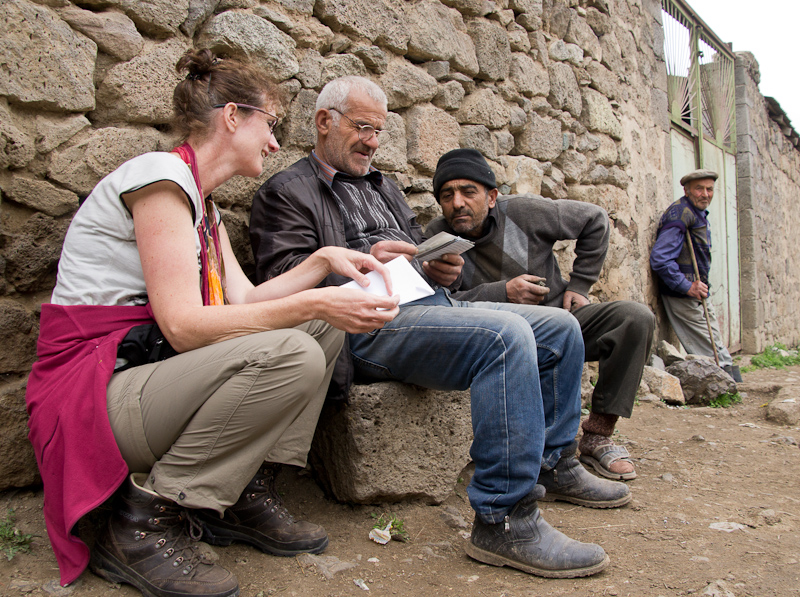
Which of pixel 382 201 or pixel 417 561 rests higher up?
pixel 382 201

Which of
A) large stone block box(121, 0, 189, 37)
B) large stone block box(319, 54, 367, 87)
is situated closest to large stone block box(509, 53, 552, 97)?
large stone block box(319, 54, 367, 87)

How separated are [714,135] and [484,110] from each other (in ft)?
17.8

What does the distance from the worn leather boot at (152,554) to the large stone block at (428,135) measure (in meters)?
2.07

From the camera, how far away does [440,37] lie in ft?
10.3

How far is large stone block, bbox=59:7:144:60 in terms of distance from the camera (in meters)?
1.82

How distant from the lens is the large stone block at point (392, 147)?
2.84 meters

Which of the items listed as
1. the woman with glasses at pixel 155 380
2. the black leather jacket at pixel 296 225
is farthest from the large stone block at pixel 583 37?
the woman with glasses at pixel 155 380

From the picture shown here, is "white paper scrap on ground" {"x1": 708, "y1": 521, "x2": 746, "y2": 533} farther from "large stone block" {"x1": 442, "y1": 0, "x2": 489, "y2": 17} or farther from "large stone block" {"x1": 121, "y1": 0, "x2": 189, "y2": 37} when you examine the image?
"large stone block" {"x1": 442, "y1": 0, "x2": 489, "y2": 17}

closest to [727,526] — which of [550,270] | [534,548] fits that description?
[534,548]

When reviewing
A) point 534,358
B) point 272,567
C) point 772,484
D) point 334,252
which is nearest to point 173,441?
point 272,567

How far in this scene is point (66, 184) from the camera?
1806 mm

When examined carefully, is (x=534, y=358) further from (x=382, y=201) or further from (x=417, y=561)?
(x=382, y=201)

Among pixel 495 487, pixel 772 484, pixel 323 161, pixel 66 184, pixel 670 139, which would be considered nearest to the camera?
pixel 495 487

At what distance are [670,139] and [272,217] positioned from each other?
17.1 ft
